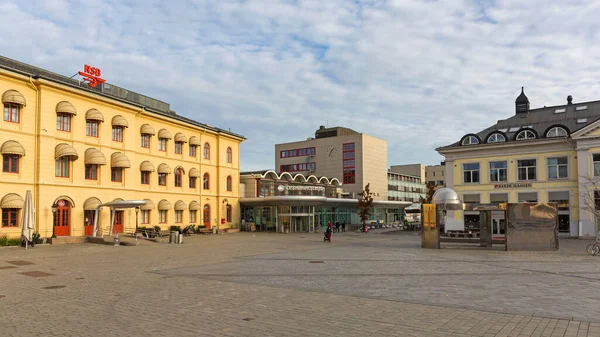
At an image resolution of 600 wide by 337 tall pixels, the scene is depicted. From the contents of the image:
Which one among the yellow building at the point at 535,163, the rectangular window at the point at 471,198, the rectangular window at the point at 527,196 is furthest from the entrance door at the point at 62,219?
the rectangular window at the point at 527,196

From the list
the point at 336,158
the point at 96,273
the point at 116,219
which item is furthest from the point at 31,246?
the point at 336,158

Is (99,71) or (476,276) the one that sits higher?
(99,71)

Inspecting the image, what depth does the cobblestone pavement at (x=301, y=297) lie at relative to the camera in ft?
31.6

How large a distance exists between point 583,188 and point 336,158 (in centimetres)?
5591

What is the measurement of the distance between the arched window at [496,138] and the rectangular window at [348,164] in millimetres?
45934

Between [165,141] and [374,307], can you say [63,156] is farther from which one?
[374,307]

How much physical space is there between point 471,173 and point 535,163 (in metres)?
5.88

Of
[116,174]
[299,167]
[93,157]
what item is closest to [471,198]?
[116,174]

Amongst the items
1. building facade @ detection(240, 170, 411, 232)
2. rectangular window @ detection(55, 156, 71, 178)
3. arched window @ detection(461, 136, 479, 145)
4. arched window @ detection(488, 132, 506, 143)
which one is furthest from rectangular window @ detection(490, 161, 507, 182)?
rectangular window @ detection(55, 156, 71, 178)

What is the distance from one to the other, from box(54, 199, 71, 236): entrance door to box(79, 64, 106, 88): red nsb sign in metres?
10.7

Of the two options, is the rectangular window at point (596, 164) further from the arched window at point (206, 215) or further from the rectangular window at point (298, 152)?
the rectangular window at point (298, 152)

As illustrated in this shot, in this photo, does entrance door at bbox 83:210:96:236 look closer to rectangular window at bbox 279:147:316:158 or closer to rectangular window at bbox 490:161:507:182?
rectangular window at bbox 490:161:507:182

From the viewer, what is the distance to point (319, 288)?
1462cm

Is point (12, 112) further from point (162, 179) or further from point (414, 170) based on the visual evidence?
point (414, 170)
